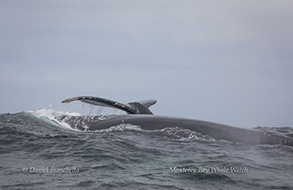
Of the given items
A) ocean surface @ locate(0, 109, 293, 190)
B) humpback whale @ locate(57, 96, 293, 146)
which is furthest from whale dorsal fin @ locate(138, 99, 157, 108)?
ocean surface @ locate(0, 109, 293, 190)

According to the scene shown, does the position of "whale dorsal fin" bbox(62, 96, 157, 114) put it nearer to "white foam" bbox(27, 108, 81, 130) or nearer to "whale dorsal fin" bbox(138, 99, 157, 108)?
"whale dorsal fin" bbox(138, 99, 157, 108)

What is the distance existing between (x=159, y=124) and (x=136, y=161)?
4.55 m

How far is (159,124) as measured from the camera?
14.2m

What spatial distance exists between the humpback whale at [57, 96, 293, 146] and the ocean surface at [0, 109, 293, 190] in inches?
17.7

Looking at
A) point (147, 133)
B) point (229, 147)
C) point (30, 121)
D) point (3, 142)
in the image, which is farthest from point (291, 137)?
point (30, 121)

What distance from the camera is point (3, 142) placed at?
12664 millimetres

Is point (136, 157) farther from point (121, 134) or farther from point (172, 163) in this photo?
point (121, 134)

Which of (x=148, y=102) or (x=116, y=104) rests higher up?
(x=148, y=102)

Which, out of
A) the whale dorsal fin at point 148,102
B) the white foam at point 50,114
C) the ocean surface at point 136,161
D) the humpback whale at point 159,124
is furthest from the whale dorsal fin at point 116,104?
the ocean surface at point 136,161

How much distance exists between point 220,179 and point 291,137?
596 cm

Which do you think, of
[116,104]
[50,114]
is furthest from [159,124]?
[50,114]

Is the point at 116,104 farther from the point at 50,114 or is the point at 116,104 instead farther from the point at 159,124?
the point at 50,114

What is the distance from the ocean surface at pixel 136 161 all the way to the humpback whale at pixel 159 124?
0.45m

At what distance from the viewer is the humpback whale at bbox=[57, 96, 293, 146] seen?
13.3 m
